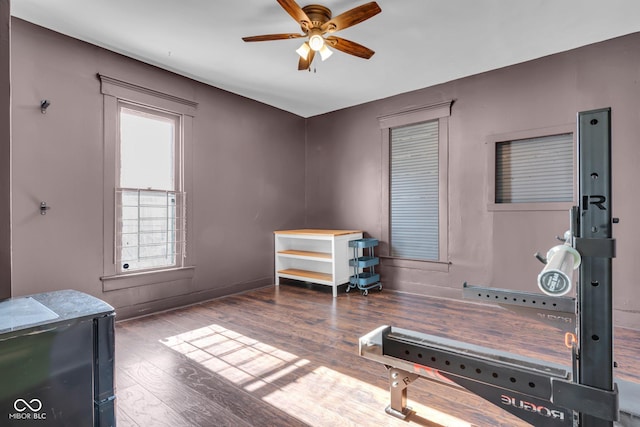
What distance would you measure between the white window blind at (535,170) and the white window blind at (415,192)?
77cm

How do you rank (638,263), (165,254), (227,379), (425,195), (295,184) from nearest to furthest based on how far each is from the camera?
(227,379), (638,263), (165,254), (425,195), (295,184)

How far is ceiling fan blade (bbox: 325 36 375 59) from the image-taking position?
9.00ft

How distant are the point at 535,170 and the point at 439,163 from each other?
105cm

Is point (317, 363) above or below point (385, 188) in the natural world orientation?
below

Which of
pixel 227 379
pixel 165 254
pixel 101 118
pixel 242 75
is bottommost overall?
pixel 227 379

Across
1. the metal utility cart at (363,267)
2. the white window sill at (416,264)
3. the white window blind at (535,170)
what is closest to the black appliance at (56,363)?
the metal utility cart at (363,267)

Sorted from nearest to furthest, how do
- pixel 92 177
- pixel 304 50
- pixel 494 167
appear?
pixel 304 50 < pixel 92 177 < pixel 494 167

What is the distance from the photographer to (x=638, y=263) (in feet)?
10.0

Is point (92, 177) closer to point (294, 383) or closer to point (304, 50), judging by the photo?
point (304, 50)

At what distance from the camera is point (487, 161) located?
3902 mm

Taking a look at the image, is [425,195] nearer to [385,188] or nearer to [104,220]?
[385,188]

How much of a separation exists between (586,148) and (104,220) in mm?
3712

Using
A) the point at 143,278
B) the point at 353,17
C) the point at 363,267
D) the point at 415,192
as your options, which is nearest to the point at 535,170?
the point at 415,192

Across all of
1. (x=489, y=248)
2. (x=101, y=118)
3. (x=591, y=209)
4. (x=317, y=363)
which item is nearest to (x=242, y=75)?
(x=101, y=118)
